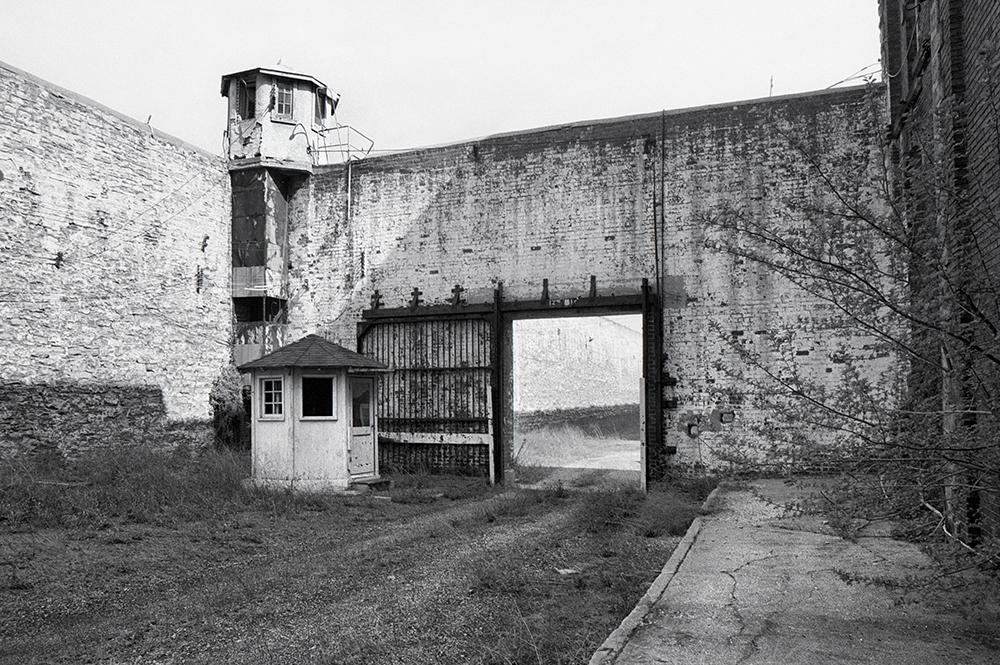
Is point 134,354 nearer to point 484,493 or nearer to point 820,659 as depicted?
point 484,493

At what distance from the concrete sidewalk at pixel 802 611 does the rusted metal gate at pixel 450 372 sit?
6.74 metres

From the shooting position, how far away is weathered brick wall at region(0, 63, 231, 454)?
1172 centimetres

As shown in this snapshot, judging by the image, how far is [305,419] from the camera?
11852mm

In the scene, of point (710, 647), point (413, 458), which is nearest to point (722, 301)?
point (413, 458)

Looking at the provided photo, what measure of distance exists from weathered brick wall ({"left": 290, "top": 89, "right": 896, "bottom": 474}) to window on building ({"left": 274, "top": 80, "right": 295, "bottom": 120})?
61.4 inches

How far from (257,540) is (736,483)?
7.33 m

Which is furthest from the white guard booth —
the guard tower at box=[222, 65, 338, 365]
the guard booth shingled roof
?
the guard tower at box=[222, 65, 338, 365]

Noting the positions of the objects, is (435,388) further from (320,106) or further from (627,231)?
(320,106)

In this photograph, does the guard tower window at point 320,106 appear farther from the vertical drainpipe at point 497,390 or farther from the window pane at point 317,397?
the window pane at point 317,397

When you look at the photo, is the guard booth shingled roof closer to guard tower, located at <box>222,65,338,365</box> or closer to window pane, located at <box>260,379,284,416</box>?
window pane, located at <box>260,379,284,416</box>

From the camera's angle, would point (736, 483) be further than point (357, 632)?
Yes

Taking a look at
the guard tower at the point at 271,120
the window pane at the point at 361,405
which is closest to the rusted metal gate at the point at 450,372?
the window pane at the point at 361,405

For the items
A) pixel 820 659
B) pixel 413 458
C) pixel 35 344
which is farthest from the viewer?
pixel 413 458

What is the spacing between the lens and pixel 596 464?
758 inches
